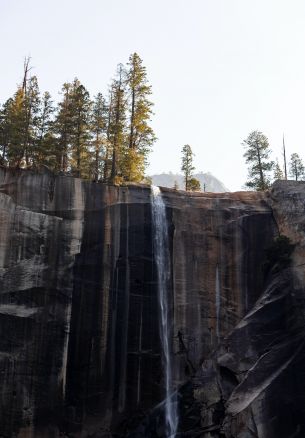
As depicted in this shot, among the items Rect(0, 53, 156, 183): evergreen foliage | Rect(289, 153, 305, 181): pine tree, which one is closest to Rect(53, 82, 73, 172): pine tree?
Rect(0, 53, 156, 183): evergreen foliage

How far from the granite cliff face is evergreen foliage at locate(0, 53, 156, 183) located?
23.7ft

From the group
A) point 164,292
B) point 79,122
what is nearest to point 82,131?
point 79,122

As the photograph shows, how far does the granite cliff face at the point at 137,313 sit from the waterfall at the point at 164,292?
0.36 meters

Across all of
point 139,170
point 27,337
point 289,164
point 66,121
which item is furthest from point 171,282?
point 289,164

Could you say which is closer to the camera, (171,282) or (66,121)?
(171,282)

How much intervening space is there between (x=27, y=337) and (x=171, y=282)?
30.1 ft

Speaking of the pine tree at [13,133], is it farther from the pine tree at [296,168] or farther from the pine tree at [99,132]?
the pine tree at [296,168]

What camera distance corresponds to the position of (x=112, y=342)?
3106 centimetres

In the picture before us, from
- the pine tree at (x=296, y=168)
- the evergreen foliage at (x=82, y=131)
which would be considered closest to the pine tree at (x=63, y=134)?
the evergreen foliage at (x=82, y=131)

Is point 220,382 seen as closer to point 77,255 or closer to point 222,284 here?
point 222,284

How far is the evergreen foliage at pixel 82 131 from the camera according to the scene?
39.9 meters

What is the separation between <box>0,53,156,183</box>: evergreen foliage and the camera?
39906 mm

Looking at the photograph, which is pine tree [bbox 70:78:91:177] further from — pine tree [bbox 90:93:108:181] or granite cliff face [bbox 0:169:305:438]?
granite cliff face [bbox 0:169:305:438]

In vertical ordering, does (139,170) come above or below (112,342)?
above
